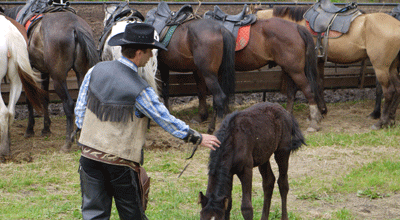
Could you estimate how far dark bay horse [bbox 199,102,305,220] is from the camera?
11.1 feet

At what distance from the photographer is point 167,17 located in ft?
26.3

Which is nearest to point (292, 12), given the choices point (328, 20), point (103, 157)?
point (328, 20)

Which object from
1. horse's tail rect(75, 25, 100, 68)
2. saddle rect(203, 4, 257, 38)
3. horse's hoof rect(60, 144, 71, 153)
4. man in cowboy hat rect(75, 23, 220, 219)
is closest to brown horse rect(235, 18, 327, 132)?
saddle rect(203, 4, 257, 38)

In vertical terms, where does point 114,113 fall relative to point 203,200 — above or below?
above

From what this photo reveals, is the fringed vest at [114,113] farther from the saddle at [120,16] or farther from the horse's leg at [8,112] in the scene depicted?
the saddle at [120,16]

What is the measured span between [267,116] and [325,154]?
2875 millimetres

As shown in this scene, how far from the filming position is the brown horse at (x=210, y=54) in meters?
7.38

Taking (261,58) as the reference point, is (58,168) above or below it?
below

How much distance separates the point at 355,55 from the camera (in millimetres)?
8297

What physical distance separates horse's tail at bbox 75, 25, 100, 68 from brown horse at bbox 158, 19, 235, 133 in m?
1.62

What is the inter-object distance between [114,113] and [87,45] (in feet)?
12.4

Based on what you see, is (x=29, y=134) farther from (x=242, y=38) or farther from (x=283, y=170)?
(x=283, y=170)

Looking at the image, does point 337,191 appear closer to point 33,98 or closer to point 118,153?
point 118,153

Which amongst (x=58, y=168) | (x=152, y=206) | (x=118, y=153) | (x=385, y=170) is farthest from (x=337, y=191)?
(x=58, y=168)
